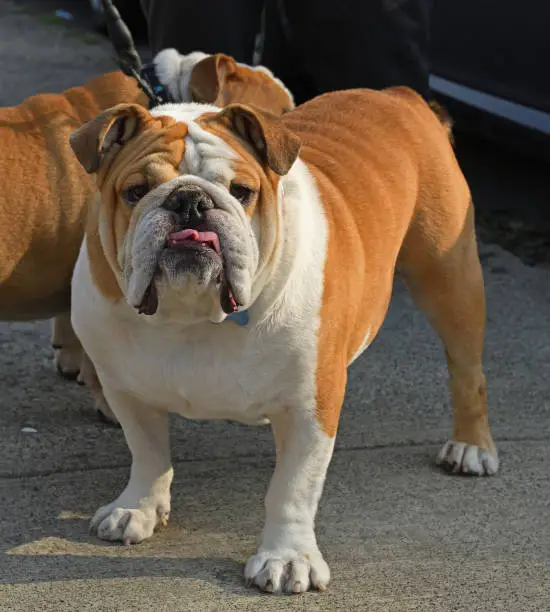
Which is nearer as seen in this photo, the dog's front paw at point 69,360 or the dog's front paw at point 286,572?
the dog's front paw at point 286,572

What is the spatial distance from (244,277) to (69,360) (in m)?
2.02

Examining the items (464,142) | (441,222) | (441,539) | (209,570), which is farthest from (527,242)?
(209,570)

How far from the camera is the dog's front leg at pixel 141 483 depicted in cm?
350

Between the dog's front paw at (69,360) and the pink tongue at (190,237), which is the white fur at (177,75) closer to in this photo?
the dog's front paw at (69,360)

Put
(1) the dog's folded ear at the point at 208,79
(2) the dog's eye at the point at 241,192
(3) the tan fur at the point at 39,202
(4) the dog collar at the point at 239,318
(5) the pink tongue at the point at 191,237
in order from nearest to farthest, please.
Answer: (5) the pink tongue at the point at 191,237
(2) the dog's eye at the point at 241,192
(4) the dog collar at the point at 239,318
(3) the tan fur at the point at 39,202
(1) the dog's folded ear at the point at 208,79

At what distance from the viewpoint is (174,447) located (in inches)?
167

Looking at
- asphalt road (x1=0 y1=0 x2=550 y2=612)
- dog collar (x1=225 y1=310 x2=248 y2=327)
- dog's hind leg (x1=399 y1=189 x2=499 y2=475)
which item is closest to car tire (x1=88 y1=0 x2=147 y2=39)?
asphalt road (x1=0 y1=0 x2=550 y2=612)

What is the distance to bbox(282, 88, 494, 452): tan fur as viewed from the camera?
11.5 feet

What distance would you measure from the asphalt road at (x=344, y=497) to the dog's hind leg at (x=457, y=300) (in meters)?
0.12

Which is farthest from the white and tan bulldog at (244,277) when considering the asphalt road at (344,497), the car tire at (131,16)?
the car tire at (131,16)

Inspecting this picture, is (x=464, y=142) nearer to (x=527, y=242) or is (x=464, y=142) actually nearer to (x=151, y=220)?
(x=527, y=242)

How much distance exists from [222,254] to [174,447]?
4.99 feet

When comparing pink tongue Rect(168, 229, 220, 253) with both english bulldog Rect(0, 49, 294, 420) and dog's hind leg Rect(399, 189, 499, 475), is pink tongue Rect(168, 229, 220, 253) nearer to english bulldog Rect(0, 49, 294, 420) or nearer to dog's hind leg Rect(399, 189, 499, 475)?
english bulldog Rect(0, 49, 294, 420)

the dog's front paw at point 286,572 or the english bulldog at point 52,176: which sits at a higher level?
the english bulldog at point 52,176
